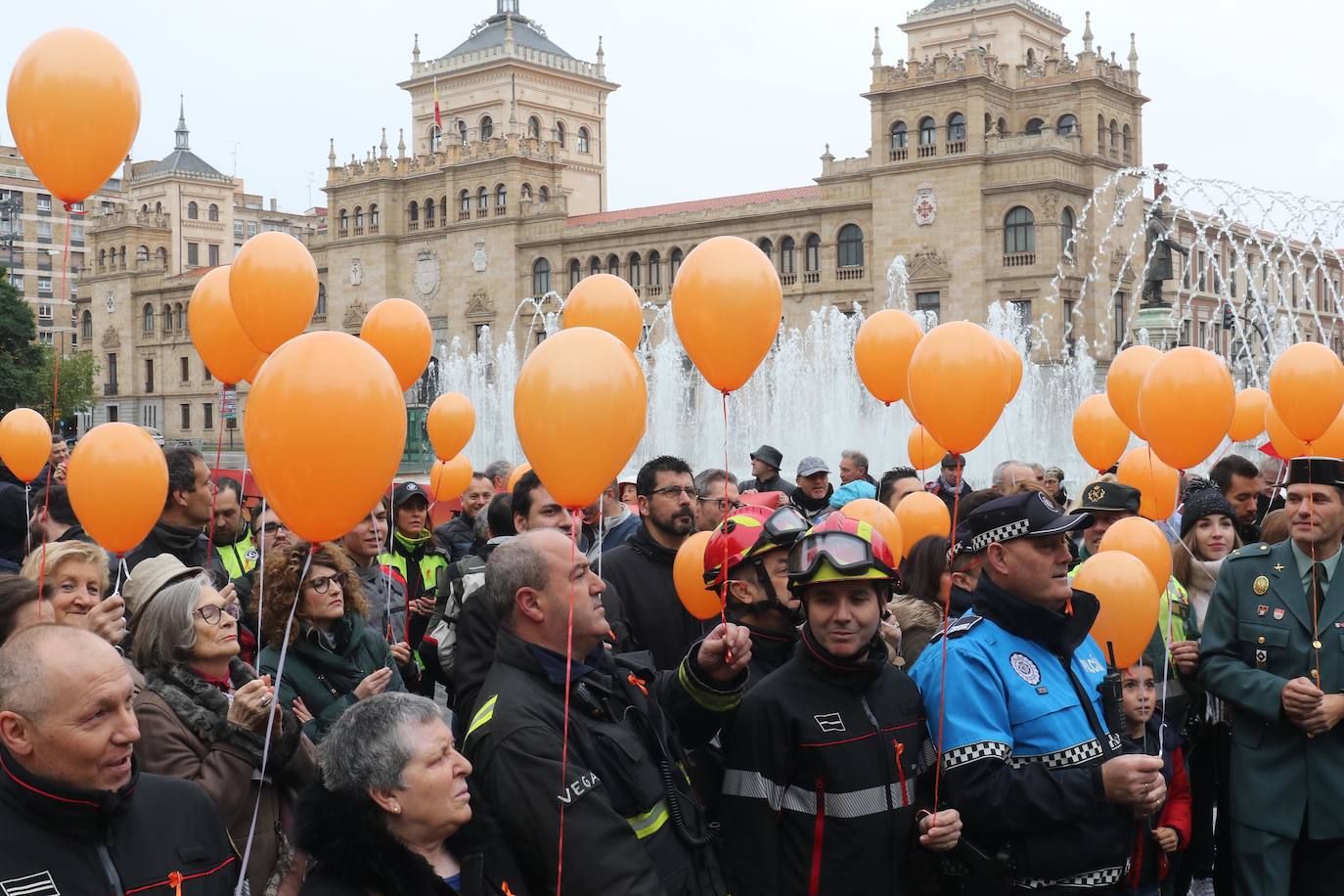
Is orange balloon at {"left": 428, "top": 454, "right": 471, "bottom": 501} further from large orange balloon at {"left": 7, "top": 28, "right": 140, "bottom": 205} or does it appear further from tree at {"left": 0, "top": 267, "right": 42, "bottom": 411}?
tree at {"left": 0, "top": 267, "right": 42, "bottom": 411}

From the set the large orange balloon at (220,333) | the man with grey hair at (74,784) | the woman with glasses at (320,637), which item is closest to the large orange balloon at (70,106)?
the large orange balloon at (220,333)

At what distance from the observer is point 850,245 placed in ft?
137

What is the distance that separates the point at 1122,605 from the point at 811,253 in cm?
3945

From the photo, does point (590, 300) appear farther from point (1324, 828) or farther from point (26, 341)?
point (26, 341)

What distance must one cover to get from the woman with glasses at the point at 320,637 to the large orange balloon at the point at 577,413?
97 cm

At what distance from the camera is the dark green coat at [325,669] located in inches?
171

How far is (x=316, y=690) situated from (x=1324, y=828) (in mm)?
3365

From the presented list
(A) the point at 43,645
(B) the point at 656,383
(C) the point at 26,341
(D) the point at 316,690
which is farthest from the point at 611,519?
(C) the point at 26,341

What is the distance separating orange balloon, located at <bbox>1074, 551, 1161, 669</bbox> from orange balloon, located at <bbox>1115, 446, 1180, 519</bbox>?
269 cm

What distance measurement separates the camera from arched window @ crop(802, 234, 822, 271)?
4278 centimetres

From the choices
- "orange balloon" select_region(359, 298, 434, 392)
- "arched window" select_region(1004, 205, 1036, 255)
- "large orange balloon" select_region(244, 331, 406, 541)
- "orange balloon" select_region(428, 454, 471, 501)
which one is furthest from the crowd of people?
"arched window" select_region(1004, 205, 1036, 255)

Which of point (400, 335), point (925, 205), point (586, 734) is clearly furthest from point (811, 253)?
point (586, 734)

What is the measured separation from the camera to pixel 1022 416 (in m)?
31.8

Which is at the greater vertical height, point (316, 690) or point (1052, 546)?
point (1052, 546)
